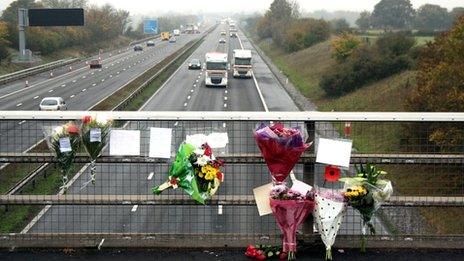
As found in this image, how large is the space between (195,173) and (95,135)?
3.57ft

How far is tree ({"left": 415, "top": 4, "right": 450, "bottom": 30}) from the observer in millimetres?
174500

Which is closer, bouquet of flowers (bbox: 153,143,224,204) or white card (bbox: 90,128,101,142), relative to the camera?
bouquet of flowers (bbox: 153,143,224,204)

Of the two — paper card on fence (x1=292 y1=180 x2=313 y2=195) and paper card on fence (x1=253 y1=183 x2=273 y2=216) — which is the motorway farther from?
paper card on fence (x1=292 y1=180 x2=313 y2=195)

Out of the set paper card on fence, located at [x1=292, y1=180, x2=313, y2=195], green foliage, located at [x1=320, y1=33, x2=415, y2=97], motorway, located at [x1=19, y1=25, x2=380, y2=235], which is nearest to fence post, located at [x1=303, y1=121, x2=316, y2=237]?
paper card on fence, located at [x1=292, y1=180, x2=313, y2=195]

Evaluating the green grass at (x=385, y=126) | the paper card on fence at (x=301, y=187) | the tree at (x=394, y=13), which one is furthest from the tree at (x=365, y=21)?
the paper card on fence at (x=301, y=187)

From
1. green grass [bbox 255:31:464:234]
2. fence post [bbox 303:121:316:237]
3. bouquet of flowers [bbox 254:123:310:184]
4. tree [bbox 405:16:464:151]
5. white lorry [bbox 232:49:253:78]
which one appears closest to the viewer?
bouquet of flowers [bbox 254:123:310:184]

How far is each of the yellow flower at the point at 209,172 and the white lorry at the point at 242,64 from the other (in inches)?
2400

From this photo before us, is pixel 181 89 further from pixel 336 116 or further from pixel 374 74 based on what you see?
pixel 336 116

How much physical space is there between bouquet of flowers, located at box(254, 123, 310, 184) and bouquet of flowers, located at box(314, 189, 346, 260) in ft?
1.40

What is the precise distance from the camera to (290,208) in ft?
21.2

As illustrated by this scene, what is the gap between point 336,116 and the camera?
270 inches

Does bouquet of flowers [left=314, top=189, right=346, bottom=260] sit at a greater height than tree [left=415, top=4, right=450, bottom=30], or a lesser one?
lesser

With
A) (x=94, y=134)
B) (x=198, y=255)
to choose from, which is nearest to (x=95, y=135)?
(x=94, y=134)

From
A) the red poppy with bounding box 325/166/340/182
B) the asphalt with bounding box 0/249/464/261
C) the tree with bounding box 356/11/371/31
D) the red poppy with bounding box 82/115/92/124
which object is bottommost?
the asphalt with bounding box 0/249/464/261
